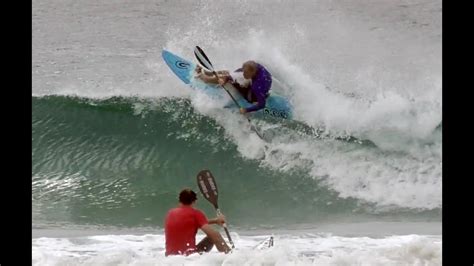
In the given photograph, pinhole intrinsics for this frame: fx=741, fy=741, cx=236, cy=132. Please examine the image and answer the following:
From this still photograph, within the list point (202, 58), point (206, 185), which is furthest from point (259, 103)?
point (206, 185)

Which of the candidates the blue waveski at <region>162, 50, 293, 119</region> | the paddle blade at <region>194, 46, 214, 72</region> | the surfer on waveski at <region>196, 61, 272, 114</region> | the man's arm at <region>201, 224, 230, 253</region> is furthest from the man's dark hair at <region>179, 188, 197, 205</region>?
the paddle blade at <region>194, 46, 214, 72</region>

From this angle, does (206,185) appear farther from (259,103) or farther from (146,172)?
(259,103)

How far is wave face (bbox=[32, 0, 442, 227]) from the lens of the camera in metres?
7.67

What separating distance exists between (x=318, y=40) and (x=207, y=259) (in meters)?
9.11

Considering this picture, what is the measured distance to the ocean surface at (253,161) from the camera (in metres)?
6.15

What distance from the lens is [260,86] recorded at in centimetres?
845

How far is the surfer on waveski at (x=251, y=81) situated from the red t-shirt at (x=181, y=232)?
3.43 metres

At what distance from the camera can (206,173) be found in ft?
19.5

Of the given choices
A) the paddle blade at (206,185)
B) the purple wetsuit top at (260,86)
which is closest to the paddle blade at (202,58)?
the purple wetsuit top at (260,86)

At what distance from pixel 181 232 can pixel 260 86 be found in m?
3.53

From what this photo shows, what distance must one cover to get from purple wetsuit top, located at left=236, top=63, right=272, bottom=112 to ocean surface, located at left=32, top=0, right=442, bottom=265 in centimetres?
40

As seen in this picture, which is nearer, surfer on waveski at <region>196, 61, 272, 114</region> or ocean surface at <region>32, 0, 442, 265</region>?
ocean surface at <region>32, 0, 442, 265</region>

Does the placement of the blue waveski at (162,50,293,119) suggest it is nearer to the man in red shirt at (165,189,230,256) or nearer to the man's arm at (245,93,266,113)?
the man's arm at (245,93,266,113)
